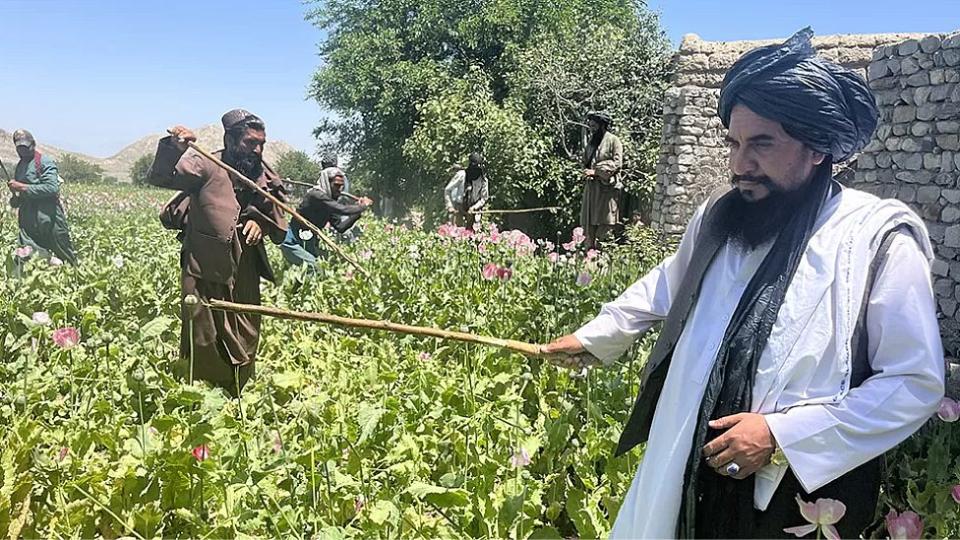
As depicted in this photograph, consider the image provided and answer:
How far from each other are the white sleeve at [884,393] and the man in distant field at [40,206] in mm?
5845

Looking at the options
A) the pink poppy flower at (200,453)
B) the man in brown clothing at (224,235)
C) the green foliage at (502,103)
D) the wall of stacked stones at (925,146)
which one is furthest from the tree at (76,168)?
the wall of stacked stones at (925,146)

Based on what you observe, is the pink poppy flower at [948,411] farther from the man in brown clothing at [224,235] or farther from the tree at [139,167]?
the tree at [139,167]

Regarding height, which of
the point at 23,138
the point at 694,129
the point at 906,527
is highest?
the point at 694,129

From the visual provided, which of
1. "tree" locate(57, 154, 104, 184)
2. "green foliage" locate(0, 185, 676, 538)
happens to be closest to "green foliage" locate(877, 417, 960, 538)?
"green foliage" locate(0, 185, 676, 538)

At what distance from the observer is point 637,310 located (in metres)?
1.56

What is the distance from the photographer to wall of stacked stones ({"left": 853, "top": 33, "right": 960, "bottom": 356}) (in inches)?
177

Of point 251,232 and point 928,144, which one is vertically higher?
point 928,144

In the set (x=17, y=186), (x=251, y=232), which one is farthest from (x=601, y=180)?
(x=17, y=186)

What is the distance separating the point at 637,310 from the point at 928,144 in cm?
394

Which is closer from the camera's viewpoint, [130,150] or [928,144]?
[928,144]

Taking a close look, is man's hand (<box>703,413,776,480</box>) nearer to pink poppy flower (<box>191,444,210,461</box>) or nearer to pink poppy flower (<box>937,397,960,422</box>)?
pink poppy flower (<box>937,397,960,422</box>)

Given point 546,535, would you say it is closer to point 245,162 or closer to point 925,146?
point 245,162

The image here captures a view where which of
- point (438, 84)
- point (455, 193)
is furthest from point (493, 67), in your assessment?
point (455, 193)

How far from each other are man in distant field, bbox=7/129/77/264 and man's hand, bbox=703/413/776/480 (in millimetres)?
5738
